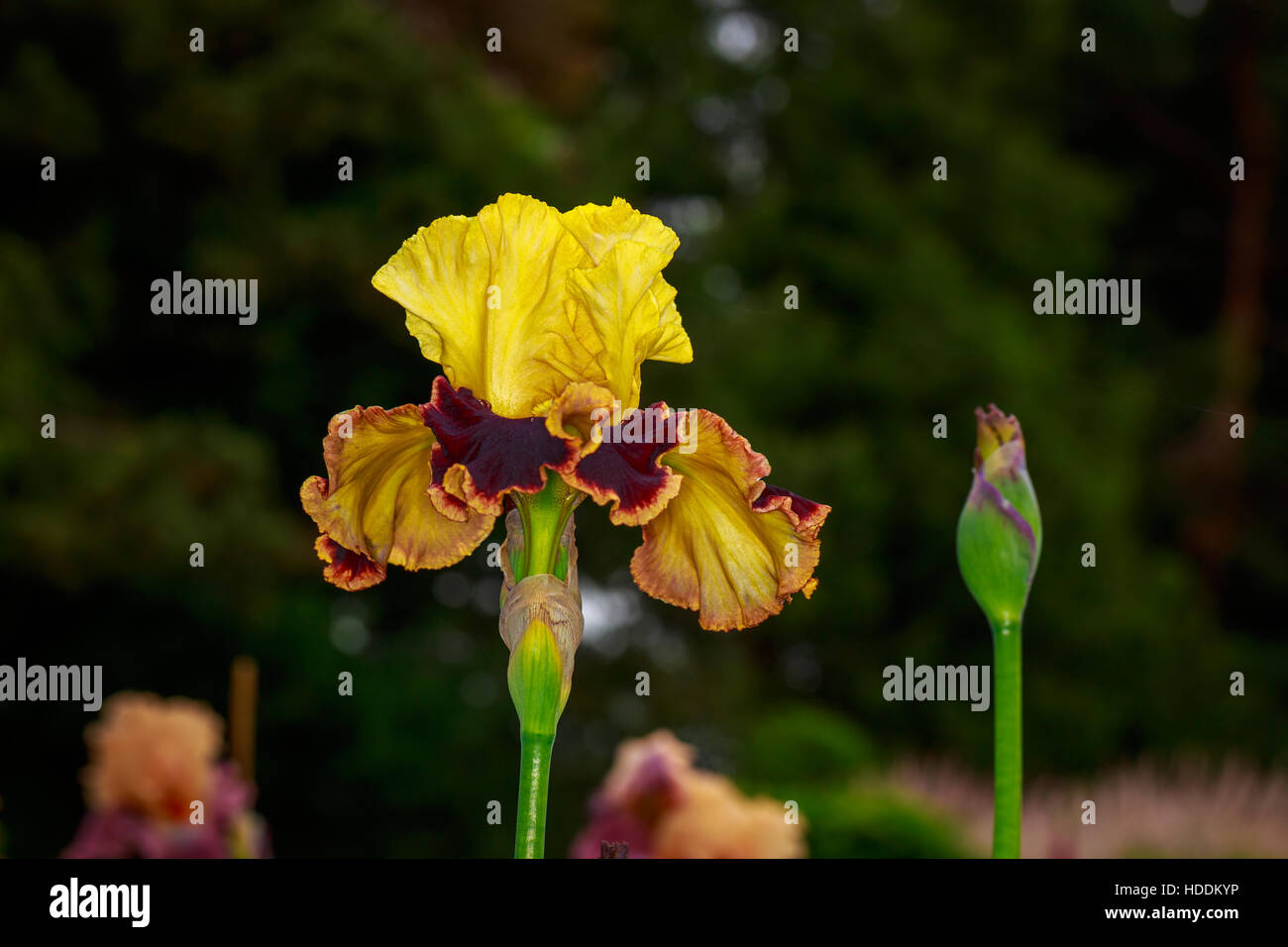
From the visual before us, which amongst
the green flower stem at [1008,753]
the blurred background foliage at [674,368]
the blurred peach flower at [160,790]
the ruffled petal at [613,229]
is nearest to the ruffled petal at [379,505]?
the ruffled petal at [613,229]

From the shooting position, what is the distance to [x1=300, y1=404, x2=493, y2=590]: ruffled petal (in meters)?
0.61

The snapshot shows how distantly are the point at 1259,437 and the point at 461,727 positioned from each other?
6.44 meters

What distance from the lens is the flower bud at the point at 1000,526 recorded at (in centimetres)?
69

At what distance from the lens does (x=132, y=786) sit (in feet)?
6.19

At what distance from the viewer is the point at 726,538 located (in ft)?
2.11

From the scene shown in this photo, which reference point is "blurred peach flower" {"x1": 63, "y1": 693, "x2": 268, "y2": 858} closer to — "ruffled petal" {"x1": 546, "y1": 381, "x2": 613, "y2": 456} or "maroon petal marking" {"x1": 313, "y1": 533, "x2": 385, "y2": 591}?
"maroon petal marking" {"x1": 313, "y1": 533, "x2": 385, "y2": 591}

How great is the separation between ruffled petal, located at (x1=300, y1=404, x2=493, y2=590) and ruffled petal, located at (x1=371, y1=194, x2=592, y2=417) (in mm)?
47

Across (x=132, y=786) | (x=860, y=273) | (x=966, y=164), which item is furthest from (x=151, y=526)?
(x=966, y=164)

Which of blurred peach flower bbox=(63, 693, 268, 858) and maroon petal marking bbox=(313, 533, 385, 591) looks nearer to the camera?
maroon petal marking bbox=(313, 533, 385, 591)

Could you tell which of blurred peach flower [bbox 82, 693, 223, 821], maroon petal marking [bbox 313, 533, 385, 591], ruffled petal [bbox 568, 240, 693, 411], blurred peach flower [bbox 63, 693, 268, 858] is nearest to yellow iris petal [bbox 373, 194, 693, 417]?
ruffled petal [bbox 568, 240, 693, 411]

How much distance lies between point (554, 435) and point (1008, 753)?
272mm

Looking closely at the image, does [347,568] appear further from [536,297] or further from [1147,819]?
[1147,819]

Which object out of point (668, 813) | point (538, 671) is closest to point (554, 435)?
point (538, 671)

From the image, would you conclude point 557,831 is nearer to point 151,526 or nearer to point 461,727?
point 461,727
